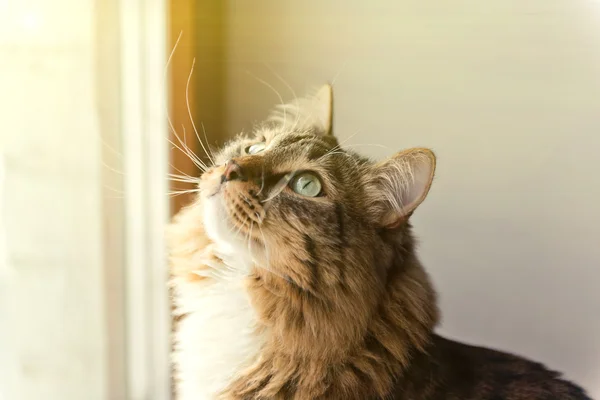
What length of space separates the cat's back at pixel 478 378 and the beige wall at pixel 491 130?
0.27 ft

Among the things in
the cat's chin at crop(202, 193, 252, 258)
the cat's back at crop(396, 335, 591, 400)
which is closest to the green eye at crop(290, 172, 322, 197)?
the cat's chin at crop(202, 193, 252, 258)

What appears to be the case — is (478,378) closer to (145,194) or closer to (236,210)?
(236,210)

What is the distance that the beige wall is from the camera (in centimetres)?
102

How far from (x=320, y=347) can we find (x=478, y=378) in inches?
12.5

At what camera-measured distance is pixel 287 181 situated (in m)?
0.87

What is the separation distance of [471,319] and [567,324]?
8.1 inches

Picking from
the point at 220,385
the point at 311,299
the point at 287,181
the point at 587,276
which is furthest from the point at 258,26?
the point at 587,276

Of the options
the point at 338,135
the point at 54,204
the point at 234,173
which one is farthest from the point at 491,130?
the point at 54,204

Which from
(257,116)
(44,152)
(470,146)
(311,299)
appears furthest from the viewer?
(257,116)

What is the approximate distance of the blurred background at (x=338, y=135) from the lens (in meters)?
0.99

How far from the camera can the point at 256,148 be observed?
A: 39.6 inches

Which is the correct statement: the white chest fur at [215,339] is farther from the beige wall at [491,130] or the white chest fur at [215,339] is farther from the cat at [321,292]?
the beige wall at [491,130]

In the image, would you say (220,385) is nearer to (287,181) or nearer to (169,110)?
(287,181)

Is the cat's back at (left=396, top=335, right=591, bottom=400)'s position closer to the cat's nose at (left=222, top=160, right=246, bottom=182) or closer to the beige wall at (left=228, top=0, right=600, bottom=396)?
the beige wall at (left=228, top=0, right=600, bottom=396)
